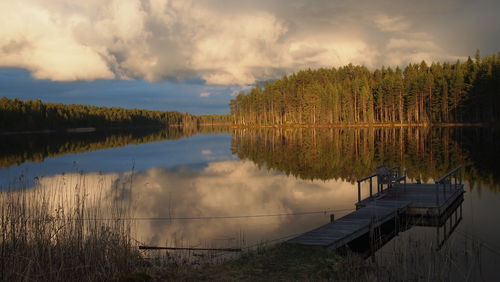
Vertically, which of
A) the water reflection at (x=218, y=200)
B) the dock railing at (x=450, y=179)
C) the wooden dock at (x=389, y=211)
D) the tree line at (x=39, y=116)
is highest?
the tree line at (x=39, y=116)

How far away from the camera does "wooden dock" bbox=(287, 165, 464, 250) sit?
Result: 1144 centimetres

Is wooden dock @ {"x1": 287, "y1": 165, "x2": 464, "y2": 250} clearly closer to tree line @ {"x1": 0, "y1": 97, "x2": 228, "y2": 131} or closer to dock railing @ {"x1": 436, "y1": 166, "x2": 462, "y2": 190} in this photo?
dock railing @ {"x1": 436, "y1": 166, "x2": 462, "y2": 190}

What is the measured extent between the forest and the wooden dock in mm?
73270

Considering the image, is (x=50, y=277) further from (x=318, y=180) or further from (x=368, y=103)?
(x=368, y=103)

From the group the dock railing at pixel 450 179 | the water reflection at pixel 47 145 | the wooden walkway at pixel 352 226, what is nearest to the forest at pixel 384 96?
the water reflection at pixel 47 145

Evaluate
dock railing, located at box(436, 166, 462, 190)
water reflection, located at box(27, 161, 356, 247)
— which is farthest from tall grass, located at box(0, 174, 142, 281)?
dock railing, located at box(436, 166, 462, 190)

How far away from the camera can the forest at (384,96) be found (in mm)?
85688

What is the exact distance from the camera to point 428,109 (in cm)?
10150

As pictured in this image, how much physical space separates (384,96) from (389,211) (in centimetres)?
9863

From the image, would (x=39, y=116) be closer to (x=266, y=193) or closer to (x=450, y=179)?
(x=266, y=193)

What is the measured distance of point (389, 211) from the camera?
14.5m

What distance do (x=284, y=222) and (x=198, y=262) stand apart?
5.84 m

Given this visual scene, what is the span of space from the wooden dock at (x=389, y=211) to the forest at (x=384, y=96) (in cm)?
7327

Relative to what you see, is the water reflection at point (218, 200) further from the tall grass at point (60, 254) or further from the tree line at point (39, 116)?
the tree line at point (39, 116)
